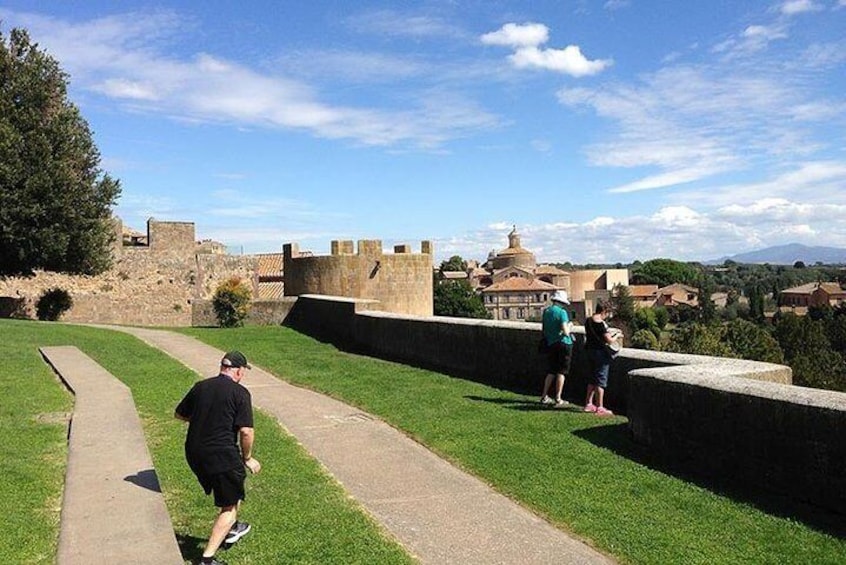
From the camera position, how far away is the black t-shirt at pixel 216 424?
14.7ft

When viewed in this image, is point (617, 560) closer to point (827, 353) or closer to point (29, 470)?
point (29, 470)

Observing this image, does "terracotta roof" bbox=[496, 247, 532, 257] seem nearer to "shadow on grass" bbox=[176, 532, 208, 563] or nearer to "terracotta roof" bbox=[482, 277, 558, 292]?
"terracotta roof" bbox=[482, 277, 558, 292]

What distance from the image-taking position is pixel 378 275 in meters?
19.5

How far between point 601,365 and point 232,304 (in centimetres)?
1430

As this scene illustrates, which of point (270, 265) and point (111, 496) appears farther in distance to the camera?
point (270, 265)

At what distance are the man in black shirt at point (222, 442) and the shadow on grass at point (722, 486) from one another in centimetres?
353

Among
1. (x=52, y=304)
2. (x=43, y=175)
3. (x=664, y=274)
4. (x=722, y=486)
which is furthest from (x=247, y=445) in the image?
(x=664, y=274)

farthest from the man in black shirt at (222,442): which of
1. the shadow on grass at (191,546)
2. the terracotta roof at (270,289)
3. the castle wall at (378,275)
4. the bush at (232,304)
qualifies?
the terracotta roof at (270,289)

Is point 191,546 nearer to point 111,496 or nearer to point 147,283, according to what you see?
point 111,496

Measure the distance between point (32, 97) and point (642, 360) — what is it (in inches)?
801

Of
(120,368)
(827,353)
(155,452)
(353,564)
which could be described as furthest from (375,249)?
(827,353)

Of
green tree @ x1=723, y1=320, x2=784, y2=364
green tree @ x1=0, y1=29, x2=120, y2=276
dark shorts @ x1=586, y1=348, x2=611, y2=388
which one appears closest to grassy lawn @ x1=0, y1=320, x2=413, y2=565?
dark shorts @ x1=586, y1=348, x2=611, y2=388

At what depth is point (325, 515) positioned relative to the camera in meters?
5.14

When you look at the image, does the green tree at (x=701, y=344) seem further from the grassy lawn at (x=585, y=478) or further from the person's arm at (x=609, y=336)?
the person's arm at (x=609, y=336)
